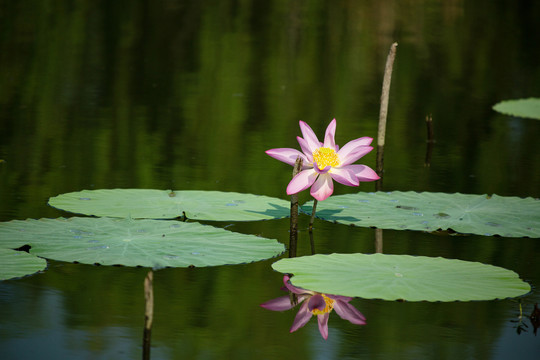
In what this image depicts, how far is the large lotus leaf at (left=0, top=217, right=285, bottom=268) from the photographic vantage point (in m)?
3.10

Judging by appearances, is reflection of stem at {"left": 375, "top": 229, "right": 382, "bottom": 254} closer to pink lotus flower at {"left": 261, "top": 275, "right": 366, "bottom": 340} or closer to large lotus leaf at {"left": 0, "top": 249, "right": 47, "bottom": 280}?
pink lotus flower at {"left": 261, "top": 275, "right": 366, "bottom": 340}

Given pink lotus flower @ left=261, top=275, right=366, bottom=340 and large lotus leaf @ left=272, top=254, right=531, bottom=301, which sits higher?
large lotus leaf @ left=272, top=254, right=531, bottom=301

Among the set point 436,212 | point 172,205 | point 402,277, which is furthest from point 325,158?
point 402,277

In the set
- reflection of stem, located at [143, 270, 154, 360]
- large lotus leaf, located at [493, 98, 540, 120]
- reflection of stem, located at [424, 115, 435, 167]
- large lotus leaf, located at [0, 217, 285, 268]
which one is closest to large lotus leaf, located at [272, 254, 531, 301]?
large lotus leaf, located at [0, 217, 285, 268]

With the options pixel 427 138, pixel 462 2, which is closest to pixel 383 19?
pixel 462 2

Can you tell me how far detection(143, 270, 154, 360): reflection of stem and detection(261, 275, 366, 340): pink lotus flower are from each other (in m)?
0.52

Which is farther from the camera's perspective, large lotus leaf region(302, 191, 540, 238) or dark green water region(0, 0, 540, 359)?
large lotus leaf region(302, 191, 540, 238)

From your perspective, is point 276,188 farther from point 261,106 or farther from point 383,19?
point 383,19

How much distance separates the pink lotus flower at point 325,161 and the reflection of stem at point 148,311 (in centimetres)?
138

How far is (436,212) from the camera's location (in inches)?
152

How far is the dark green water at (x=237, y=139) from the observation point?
2727mm

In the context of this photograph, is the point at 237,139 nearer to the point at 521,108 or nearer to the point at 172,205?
the point at 172,205

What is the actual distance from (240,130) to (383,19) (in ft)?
34.3

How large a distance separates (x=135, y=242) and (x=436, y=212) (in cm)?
134
